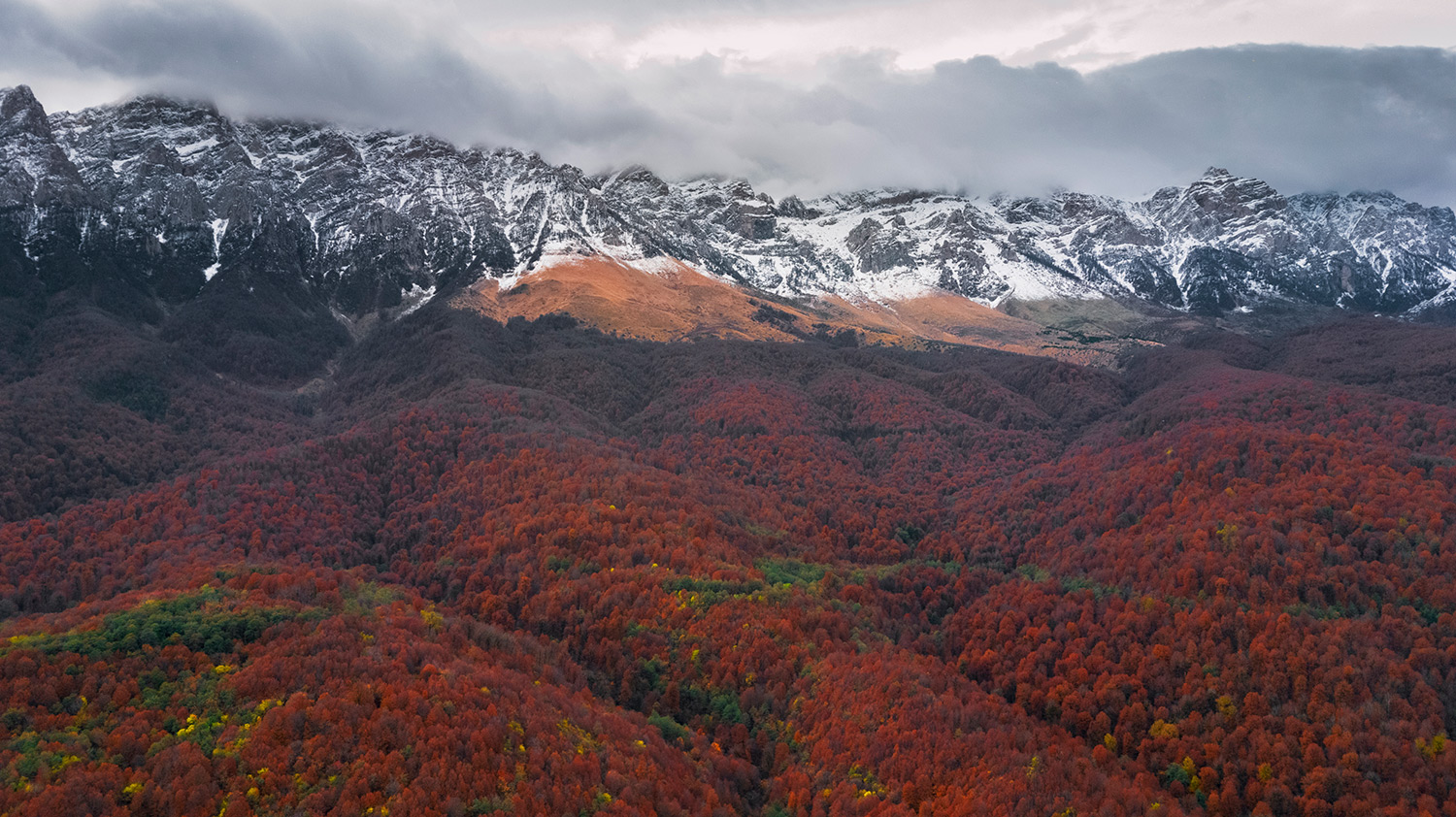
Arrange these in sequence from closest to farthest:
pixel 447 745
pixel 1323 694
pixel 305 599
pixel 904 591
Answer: pixel 447 745, pixel 1323 694, pixel 305 599, pixel 904 591

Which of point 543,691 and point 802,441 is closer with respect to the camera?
point 543,691

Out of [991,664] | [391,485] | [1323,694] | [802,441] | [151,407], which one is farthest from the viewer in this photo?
[151,407]

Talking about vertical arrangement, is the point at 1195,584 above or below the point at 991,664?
above

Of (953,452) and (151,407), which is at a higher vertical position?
(151,407)

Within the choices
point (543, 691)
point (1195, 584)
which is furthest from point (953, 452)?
point (543, 691)

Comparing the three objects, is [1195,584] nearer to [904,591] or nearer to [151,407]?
[904,591]

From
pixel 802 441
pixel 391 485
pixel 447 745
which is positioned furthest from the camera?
pixel 802 441

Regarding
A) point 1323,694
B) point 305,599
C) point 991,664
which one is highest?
point 305,599

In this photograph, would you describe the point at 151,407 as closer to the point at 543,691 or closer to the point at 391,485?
the point at 391,485

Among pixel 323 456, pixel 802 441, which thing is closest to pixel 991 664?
pixel 802 441
